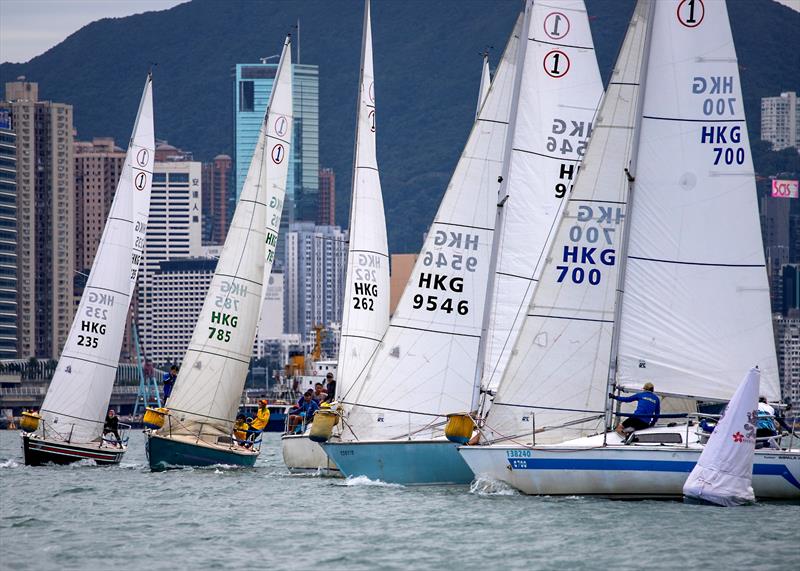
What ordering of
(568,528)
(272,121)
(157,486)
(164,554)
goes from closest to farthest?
1. (164,554)
2. (568,528)
3. (157,486)
4. (272,121)

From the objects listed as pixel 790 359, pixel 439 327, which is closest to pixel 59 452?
pixel 439 327

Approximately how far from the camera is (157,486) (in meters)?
33.3

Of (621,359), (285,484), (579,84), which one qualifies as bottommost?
(285,484)

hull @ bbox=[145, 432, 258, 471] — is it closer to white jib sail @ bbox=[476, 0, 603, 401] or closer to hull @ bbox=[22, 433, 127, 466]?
hull @ bbox=[22, 433, 127, 466]

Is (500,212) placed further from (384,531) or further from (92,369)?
(92,369)

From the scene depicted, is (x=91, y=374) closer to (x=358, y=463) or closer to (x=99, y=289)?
(x=99, y=289)

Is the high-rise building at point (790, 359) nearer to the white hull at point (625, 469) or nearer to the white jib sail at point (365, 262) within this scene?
the white jib sail at point (365, 262)

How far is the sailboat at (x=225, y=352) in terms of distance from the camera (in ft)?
124

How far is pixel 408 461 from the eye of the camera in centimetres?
3017

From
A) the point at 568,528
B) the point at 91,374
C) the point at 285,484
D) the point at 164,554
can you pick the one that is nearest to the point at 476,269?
the point at 285,484

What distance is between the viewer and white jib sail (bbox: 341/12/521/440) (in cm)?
3058

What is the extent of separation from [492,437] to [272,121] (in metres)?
16.0

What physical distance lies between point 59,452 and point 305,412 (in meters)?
6.26

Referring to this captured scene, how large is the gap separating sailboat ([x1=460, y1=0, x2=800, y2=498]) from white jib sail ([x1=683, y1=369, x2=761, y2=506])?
1703 mm
